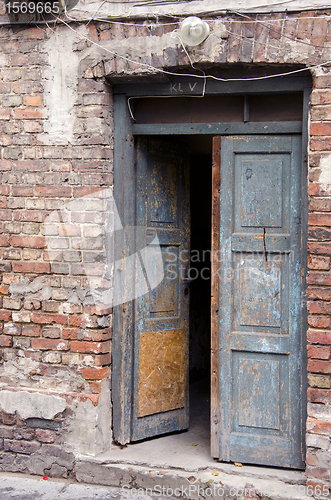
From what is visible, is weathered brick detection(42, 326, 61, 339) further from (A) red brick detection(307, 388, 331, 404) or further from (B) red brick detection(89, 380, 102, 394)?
(A) red brick detection(307, 388, 331, 404)

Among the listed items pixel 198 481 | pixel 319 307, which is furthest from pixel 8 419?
pixel 319 307

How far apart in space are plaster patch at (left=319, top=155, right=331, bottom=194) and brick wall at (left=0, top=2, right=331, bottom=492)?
2.21 feet

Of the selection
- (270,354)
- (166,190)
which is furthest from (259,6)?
(270,354)

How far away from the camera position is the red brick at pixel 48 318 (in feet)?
10.1

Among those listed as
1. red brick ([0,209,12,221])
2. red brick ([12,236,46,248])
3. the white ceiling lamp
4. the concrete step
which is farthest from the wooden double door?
red brick ([0,209,12,221])

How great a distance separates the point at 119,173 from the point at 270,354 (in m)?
1.66

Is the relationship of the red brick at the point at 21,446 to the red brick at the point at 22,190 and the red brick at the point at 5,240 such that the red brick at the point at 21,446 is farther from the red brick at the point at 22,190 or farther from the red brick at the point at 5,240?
the red brick at the point at 22,190

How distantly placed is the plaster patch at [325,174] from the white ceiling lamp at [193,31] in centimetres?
111

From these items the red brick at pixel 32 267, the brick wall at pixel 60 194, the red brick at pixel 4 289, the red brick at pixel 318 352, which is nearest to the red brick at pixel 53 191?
the brick wall at pixel 60 194

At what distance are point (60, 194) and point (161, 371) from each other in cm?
156

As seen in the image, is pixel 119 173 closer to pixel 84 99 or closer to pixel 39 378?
pixel 84 99

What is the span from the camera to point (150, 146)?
3.30 m

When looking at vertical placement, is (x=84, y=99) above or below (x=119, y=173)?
above

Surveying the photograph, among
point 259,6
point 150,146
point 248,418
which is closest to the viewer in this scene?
point 259,6
